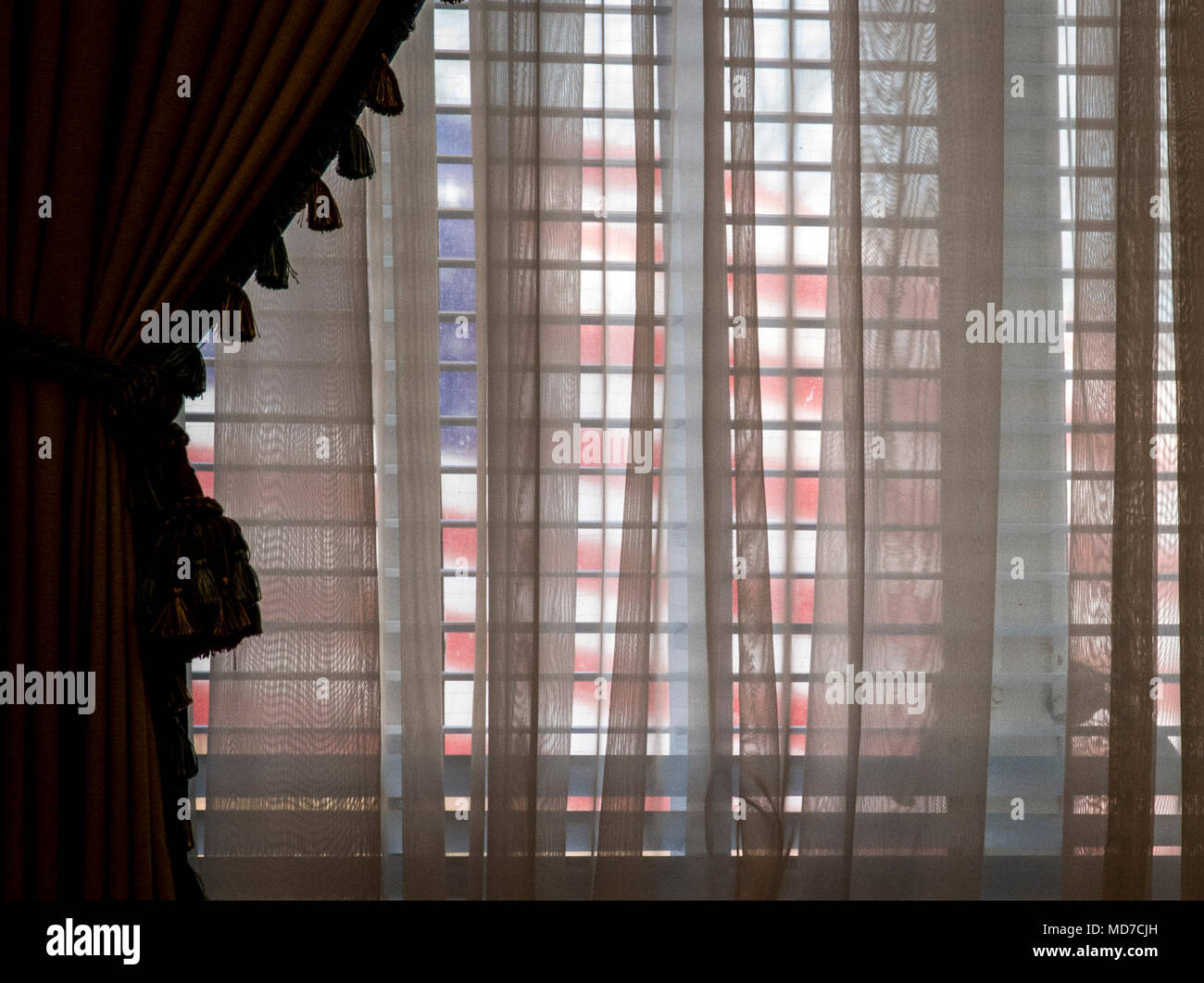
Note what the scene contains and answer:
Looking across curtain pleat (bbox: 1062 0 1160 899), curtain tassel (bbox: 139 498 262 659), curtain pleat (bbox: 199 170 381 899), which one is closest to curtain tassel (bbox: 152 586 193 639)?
curtain tassel (bbox: 139 498 262 659)

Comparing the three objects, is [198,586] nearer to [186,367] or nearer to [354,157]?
[186,367]

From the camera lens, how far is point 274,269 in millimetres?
1237

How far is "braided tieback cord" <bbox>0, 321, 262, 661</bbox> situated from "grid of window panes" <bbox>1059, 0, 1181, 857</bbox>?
50.0 inches

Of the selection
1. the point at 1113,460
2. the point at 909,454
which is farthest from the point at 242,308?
the point at 1113,460

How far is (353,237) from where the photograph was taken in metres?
1.37

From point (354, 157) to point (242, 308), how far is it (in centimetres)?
26

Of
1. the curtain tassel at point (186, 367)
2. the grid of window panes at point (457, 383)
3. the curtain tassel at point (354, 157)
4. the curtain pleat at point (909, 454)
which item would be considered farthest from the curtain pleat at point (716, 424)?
the curtain tassel at point (186, 367)

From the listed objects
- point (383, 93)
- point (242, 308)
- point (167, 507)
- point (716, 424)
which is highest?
point (383, 93)

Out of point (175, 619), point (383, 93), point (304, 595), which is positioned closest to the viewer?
point (175, 619)

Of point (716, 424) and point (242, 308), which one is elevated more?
point (242, 308)

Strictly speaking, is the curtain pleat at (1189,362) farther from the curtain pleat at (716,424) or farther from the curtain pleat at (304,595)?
the curtain pleat at (304,595)

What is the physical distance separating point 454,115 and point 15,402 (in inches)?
30.3
